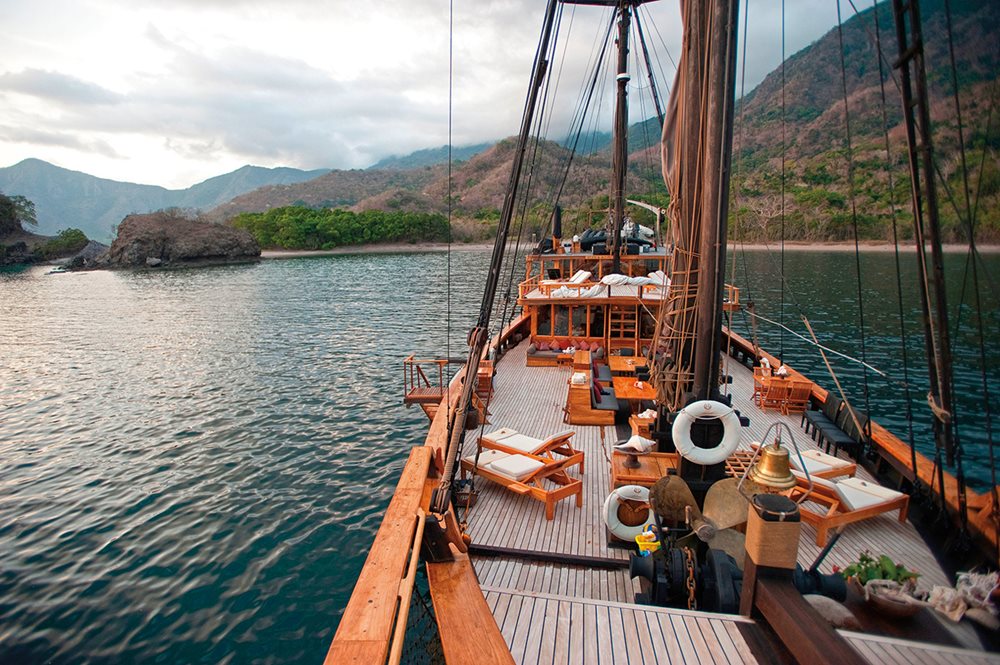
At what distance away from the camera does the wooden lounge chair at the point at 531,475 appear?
266 inches

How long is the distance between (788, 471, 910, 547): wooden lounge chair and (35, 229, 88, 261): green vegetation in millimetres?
136402

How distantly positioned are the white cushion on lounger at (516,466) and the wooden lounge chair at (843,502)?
10.8 feet

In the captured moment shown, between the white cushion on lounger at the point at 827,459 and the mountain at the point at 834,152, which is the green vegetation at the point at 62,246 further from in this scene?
the white cushion on lounger at the point at 827,459

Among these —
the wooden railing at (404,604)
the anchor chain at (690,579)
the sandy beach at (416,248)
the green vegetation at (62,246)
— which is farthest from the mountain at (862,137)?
the green vegetation at (62,246)

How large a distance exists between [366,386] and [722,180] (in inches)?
598

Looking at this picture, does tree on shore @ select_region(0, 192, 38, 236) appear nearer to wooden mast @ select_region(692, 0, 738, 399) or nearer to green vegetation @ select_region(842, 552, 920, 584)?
wooden mast @ select_region(692, 0, 738, 399)

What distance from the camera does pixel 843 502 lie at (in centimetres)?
620

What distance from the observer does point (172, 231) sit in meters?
91.2

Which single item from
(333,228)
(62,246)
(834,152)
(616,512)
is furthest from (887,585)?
(62,246)

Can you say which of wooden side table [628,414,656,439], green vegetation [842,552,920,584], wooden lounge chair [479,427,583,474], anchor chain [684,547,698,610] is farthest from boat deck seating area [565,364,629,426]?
green vegetation [842,552,920,584]

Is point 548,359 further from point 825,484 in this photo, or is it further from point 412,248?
point 412,248

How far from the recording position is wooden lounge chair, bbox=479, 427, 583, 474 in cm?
777

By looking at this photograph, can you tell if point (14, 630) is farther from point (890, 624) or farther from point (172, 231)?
point (172, 231)

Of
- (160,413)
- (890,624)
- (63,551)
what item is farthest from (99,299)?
(890,624)
